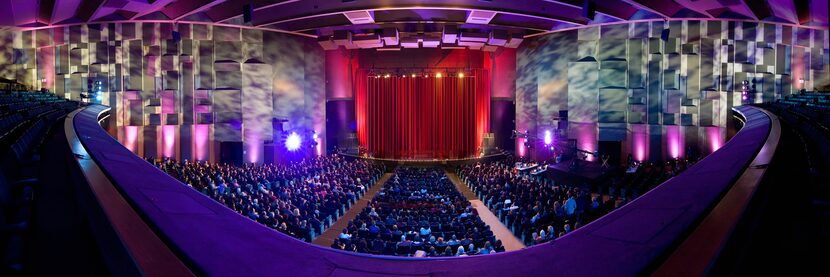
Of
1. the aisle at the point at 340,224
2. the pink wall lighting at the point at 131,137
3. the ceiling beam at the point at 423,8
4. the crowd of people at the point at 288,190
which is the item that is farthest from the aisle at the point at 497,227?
the pink wall lighting at the point at 131,137

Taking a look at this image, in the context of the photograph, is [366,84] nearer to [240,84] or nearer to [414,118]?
[414,118]

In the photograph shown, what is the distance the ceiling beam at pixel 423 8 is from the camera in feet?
67.9

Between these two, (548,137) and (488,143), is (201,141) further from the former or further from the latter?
(548,137)

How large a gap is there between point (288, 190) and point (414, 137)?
57.5 ft

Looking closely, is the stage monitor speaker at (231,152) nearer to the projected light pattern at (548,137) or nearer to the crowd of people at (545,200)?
the crowd of people at (545,200)

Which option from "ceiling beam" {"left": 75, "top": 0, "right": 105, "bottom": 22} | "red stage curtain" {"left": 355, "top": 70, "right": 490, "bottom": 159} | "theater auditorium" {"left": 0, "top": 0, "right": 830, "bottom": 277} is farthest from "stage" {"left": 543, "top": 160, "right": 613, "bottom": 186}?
"ceiling beam" {"left": 75, "top": 0, "right": 105, "bottom": 22}

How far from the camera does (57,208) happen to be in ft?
7.41

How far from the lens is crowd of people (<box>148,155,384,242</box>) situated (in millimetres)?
12094

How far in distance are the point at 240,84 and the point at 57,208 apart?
979 inches

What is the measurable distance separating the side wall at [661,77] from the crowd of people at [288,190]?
11589 millimetres

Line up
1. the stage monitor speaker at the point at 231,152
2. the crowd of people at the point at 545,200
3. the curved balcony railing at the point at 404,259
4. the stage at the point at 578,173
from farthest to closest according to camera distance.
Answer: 1. the stage monitor speaker at the point at 231,152
2. the stage at the point at 578,173
3. the crowd of people at the point at 545,200
4. the curved balcony railing at the point at 404,259

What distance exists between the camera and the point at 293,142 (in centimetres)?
2714

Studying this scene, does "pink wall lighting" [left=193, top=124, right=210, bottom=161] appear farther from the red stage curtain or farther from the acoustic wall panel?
the acoustic wall panel

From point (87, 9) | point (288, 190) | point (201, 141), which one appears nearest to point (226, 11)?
point (87, 9)
